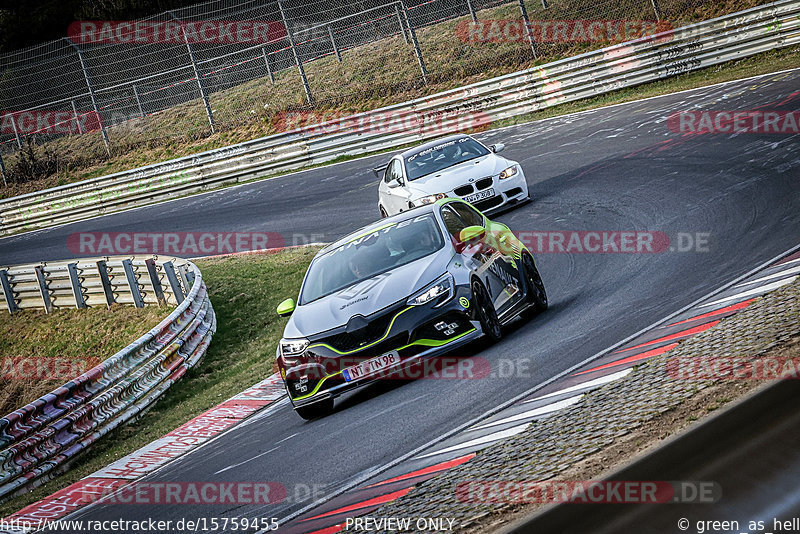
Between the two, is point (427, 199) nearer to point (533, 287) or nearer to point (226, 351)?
point (226, 351)

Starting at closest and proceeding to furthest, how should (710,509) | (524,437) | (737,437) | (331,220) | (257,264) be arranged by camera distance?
(710,509) → (737,437) → (524,437) → (257,264) → (331,220)

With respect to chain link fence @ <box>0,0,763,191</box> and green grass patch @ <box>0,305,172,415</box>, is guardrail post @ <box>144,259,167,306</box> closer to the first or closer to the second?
green grass patch @ <box>0,305,172,415</box>

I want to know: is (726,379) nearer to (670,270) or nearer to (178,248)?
(670,270)

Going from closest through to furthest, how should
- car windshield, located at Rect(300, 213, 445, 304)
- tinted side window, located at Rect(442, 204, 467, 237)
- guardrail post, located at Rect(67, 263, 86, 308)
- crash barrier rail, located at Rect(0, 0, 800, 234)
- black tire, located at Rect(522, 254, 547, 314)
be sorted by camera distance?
car windshield, located at Rect(300, 213, 445, 304)
tinted side window, located at Rect(442, 204, 467, 237)
black tire, located at Rect(522, 254, 547, 314)
guardrail post, located at Rect(67, 263, 86, 308)
crash barrier rail, located at Rect(0, 0, 800, 234)

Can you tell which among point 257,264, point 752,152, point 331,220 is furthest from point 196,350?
point 752,152

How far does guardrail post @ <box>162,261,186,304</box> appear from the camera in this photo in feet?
51.8

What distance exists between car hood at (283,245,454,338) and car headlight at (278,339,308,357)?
2.5 inches

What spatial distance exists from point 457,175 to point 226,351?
4805 mm

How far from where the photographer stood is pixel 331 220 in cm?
1917

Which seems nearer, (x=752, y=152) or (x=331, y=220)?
(x=752, y=152)

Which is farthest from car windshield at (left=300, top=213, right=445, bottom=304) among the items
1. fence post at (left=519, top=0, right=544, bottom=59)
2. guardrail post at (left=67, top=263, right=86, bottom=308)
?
fence post at (left=519, top=0, right=544, bottom=59)

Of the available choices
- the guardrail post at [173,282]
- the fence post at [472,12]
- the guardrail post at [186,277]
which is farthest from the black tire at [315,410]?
the fence post at [472,12]

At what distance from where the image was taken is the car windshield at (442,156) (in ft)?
52.4

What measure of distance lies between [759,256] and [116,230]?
67.4 ft
